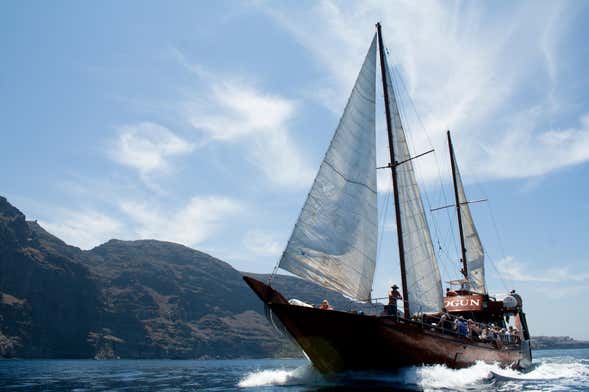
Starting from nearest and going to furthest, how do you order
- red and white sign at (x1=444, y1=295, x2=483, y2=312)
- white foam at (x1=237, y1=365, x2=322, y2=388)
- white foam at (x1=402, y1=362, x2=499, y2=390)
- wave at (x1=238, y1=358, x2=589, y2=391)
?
wave at (x1=238, y1=358, x2=589, y2=391), white foam at (x1=402, y1=362, x2=499, y2=390), white foam at (x1=237, y1=365, x2=322, y2=388), red and white sign at (x1=444, y1=295, x2=483, y2=312)

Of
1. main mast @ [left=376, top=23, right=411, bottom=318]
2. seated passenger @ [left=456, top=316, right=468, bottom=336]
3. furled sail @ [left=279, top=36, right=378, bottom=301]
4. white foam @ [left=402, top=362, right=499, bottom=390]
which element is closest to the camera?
furled sail @ [left=279, top=36, right=378, bottom=301]

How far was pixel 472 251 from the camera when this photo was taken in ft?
140

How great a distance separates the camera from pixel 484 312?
109 feet

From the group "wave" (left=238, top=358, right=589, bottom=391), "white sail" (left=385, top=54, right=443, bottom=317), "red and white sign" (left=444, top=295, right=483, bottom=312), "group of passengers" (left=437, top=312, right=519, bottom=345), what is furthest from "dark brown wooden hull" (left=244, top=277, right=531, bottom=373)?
"red and white sign" (left=444, top=295, right=483, bottom=312)

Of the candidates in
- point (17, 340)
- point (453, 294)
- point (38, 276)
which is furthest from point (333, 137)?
point (38, 276)

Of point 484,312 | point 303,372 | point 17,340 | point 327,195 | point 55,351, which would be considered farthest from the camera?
point 55,351

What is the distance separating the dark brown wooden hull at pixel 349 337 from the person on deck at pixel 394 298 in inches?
28.2

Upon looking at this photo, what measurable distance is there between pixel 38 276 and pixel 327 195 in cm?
19533

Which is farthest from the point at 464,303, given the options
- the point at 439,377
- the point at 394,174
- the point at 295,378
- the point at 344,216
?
the point at 344,216

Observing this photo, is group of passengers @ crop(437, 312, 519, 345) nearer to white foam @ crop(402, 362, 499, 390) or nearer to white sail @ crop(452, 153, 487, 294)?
white foam @ crop(402, 362, 499, 390)

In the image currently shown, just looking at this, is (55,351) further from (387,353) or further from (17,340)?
(387,353)

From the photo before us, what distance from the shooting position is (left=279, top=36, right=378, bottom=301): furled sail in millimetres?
18891

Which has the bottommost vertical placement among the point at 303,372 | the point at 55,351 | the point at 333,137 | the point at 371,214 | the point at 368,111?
the point at 55,351

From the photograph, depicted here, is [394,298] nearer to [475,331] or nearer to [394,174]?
[394,174]
